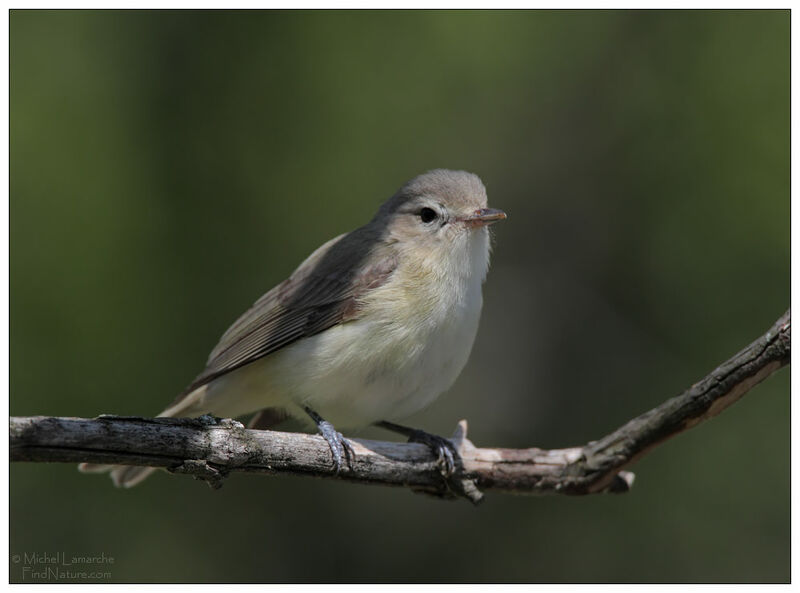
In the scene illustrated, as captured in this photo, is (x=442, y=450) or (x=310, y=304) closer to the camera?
(x=442, y=450)

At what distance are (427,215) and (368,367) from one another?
39.5 inches

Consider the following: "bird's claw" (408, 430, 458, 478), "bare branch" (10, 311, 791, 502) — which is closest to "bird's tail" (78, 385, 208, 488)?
"bare branch" (10, 311, 791, 502)

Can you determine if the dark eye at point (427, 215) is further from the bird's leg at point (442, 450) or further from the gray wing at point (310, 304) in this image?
the bird's leg at point (442, 450)

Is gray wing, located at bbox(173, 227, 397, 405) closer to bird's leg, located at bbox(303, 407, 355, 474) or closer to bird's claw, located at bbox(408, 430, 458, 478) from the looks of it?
bird's leg, located at bbox(303, 407, 355, 474)

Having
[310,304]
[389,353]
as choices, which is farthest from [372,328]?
[310,304]

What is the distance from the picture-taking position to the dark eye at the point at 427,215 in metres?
4.77

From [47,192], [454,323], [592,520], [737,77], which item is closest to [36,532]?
A: [47,192]

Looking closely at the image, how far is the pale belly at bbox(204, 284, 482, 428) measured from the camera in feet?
14.2

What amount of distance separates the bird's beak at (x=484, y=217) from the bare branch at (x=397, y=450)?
3.65 feet

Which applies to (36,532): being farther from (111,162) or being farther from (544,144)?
(544,144)

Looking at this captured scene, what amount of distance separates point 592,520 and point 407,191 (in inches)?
126

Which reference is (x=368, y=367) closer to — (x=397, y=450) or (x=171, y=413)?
(x=397, y=450)

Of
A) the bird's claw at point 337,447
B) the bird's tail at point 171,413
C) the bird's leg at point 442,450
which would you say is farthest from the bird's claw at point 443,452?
the bird's tail at point 171,413

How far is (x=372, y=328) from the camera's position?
4359 millimetres
